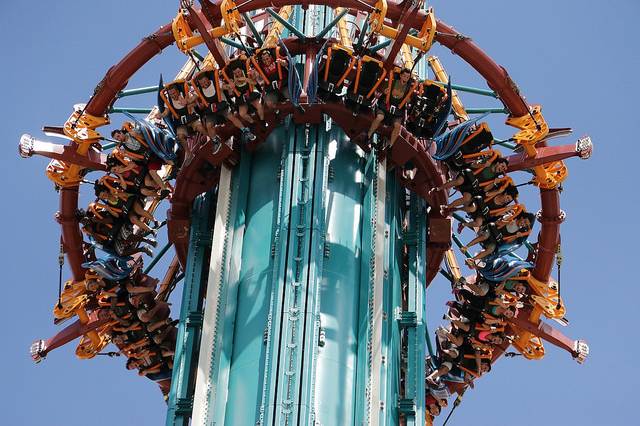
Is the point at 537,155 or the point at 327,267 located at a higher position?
the point at 537,155

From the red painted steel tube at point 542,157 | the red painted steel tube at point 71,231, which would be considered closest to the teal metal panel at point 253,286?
the red painted steel tube at point 71,231

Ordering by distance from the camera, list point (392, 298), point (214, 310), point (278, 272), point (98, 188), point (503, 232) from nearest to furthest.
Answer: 1. point (278, 272)
2. point (214, 310)
3. point (392, 298)
4. point (503, 232)
5. point (98, 188)

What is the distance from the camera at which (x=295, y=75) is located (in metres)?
39.1

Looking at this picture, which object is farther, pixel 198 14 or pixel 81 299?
pixel 81 299

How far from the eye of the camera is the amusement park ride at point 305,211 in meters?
38.4

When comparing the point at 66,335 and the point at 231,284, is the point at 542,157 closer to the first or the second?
the point at 231,284

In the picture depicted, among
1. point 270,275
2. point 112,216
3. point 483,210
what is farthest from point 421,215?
point 112,216

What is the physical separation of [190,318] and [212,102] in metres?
5.70

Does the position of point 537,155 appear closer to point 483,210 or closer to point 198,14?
point 483,210

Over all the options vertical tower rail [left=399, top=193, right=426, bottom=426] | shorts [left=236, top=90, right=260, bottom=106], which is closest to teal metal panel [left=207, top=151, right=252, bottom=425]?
shorts [left=236, top=90, right=260, bottom=106]

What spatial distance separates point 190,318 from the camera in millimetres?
40812

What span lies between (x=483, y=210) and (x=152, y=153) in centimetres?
885

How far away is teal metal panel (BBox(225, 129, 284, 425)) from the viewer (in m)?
38.2

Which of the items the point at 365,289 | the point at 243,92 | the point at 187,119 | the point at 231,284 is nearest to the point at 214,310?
the point at 231,284
